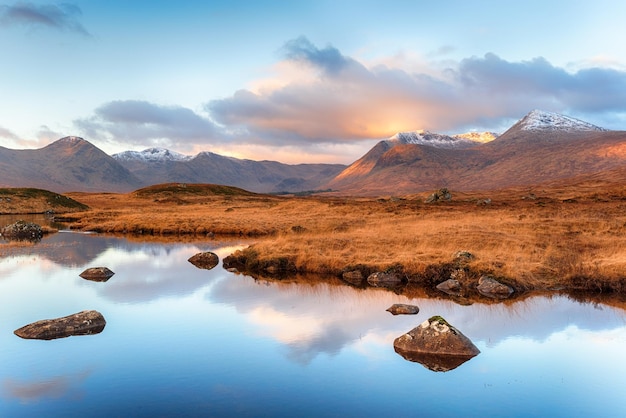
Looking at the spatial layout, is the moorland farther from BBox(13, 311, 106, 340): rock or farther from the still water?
BBox(13, 311, 106, 340): rock

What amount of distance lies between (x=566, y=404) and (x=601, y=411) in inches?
36.1

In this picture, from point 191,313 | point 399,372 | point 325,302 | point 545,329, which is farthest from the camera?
point 325,302

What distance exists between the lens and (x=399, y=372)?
1728cm

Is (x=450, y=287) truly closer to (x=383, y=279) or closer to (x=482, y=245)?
(x=383, y=279)

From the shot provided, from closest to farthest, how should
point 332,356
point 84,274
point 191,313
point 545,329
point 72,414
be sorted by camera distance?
point 72,414 → point 332,356 → point 545,329 → point 191,313 → point 84,274

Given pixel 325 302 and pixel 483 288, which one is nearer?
pixel 325 302

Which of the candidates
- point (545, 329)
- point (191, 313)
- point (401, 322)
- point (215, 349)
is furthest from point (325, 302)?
point (545, 329)

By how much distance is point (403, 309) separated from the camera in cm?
2470

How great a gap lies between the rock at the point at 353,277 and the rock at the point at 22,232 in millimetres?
40132

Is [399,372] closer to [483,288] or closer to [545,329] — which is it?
[545,329]

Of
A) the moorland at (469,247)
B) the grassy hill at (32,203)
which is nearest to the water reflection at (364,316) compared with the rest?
the moorland at (469,247)

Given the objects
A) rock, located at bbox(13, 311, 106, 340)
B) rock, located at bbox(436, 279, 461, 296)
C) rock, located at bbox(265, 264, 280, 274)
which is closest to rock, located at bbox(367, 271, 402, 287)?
rock, located at bbox(436, 279, 461, 296)

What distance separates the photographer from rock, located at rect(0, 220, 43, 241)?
184 ft

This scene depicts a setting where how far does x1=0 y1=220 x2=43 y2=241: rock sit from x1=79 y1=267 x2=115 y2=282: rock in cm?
2679
